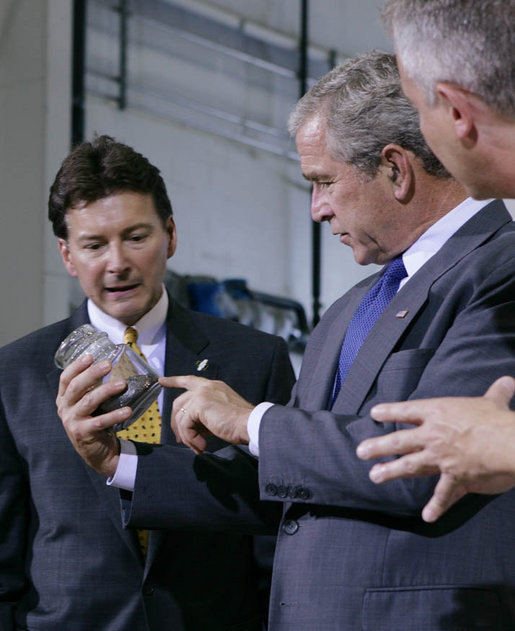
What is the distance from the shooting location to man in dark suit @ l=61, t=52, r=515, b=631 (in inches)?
54.7

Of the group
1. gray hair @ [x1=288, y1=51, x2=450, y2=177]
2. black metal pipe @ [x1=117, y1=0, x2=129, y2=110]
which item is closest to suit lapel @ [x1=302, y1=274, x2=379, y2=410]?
gray hair @ [x1=288, y1=51, x2=450, y2=177]

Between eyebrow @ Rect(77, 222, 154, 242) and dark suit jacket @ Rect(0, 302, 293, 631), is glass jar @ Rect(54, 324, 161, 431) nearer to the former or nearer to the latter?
dark suit jacket @ Rect(0, 302, 293, 631)

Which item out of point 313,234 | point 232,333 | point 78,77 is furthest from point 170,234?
point 313,234

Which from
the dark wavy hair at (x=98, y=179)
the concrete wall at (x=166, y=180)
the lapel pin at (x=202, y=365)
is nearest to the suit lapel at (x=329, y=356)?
the lapel pin at (x=202, y=365)

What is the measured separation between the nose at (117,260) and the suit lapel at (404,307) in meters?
0.70

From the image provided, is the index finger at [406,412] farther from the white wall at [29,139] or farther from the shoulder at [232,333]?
the white wall at [29,139]

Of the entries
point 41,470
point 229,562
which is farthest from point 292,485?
point 41,470

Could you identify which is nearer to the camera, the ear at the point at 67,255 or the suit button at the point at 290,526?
the suit button at the point at 290,526

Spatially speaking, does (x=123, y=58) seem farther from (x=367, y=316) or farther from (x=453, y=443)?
(x=453, y=443)

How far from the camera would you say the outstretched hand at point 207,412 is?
154 centimetres

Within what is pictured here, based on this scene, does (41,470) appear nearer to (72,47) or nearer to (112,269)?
(112,269)

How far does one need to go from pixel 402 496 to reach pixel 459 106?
49 centimetres

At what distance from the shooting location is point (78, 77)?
15.2ft

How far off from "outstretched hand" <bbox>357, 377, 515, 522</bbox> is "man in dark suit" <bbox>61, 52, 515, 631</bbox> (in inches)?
9.9
